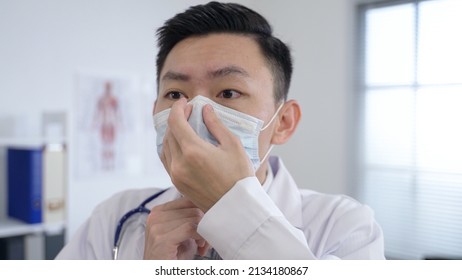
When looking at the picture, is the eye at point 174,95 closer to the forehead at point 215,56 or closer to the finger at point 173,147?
the forehead at point 215,56

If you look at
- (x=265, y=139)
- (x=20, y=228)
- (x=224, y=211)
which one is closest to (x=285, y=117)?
(x=265, y=139)

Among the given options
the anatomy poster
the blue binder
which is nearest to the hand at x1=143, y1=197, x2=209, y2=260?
the blue binder

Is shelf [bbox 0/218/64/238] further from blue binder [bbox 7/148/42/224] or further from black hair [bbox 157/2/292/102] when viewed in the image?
black hair [bbox 157/2/292/102]

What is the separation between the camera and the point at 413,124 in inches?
40.6

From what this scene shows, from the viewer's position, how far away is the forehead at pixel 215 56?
2.31ft

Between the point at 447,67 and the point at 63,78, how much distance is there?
56.6 inches

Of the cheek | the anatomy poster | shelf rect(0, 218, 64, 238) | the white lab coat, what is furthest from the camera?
the anatomy poster

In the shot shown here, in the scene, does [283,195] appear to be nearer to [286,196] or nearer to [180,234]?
[286,196]

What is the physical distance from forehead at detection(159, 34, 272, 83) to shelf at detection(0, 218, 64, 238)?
97 centimetres

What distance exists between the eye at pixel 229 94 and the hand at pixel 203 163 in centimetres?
14

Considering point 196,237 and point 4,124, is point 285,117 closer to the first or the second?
point 196,237

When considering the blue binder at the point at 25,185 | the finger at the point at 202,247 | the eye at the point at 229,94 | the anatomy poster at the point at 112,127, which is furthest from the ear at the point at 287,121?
the anatomy poster at the point at 112,127

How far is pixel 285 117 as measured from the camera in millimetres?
844

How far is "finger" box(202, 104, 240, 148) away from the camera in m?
0.57
